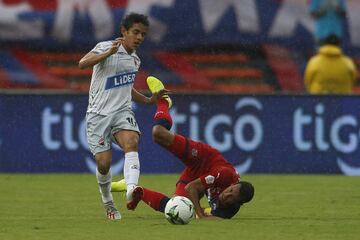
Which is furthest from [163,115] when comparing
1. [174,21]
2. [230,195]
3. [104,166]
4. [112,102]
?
[174,21]

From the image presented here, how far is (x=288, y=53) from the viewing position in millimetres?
20094

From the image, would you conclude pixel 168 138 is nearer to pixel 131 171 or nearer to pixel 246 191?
pixel 131 171

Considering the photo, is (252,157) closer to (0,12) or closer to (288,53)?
(288,53)

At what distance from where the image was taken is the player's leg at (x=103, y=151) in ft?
36.9

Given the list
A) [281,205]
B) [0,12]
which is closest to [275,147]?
[281,205]

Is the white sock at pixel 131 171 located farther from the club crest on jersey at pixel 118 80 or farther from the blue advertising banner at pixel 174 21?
the blue advertising banner at pixel 174 21

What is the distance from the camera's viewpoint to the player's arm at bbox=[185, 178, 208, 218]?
37.0 ft

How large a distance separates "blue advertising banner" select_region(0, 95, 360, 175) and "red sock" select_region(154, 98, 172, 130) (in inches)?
216

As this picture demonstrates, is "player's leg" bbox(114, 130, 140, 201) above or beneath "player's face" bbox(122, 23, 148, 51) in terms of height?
beneath

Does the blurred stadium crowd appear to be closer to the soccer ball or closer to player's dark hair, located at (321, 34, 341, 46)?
player's dark hair, located at (321, 34, 341, 46)

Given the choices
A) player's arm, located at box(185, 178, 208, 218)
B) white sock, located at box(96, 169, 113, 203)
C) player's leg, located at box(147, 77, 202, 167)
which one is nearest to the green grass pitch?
white sock, located at box(96, 169, 113, 203)

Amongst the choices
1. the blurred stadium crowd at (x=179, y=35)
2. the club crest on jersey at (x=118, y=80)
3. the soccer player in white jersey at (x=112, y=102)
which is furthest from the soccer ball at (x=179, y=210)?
the blurred stadium crowd at (x=179, y=35)

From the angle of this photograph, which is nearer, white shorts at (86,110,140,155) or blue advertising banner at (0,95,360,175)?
white shorts at (86,110,140,155)

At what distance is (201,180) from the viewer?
1134cm
